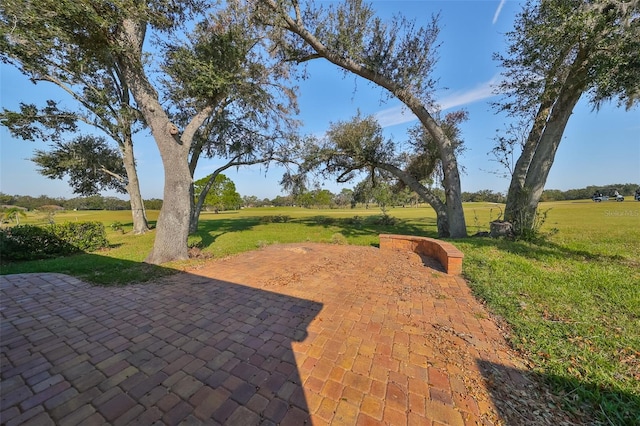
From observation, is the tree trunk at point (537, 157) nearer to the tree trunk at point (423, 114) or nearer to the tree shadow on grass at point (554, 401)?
the tree trunk at point (423, 114)

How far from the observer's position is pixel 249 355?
2.30m

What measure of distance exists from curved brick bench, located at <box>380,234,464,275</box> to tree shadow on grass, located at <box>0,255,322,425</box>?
322 cm

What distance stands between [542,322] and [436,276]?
1.95 meters

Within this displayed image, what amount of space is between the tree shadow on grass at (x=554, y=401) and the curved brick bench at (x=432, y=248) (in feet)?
9.63

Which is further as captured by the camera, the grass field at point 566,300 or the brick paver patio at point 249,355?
the grass field at point 566,300

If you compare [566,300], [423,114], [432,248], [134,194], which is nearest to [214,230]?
[134,194]

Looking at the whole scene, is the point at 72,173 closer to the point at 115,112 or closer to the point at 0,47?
the point at 115,112

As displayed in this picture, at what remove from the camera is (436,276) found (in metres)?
4.80

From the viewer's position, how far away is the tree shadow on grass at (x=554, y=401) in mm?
1670

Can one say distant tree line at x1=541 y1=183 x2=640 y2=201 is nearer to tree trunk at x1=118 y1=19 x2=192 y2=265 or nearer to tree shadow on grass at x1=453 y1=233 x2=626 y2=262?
tree shadow on grass at x1=453 y1=233 x2=626 y2=262

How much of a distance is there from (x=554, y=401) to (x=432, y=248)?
15.6 feet

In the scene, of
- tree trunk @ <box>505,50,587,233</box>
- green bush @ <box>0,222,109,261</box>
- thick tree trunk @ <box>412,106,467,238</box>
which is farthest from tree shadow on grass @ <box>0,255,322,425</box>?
tree trunk @ <box>505,50,587,233</box>

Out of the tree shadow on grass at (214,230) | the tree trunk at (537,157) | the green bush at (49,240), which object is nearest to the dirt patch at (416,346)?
the tree trunk at (537,157)

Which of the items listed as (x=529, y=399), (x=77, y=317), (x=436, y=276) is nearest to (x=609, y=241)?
(x=436, y=276)
